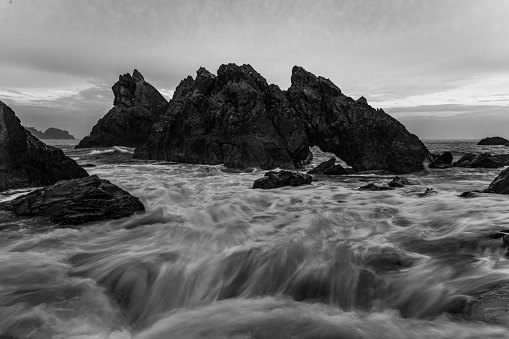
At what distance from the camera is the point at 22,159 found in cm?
1452

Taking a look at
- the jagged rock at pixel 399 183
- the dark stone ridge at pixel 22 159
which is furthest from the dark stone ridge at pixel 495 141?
the dark stone ridge at pixel 22 159

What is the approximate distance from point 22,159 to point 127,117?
152ft

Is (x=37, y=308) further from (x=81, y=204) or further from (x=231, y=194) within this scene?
(x=231, y=194)

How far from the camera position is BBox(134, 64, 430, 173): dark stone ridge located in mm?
25359

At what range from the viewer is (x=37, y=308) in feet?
16.6

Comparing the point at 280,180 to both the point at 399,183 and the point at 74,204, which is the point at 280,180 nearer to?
the point at 399,183

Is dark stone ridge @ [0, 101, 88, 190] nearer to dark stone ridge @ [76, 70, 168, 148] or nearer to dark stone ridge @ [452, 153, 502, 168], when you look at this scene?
dark stone ridge @ [452, 153, 502, 168]

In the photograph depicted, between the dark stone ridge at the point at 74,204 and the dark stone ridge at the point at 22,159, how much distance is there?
478cm

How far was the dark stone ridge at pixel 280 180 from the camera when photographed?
15836mm

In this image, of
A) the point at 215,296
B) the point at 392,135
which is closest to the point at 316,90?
the point at 392,135

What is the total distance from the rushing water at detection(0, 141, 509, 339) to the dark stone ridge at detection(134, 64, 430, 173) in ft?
51.2

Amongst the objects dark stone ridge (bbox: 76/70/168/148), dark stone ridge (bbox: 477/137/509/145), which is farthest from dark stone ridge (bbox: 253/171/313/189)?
dark stone ridge (bbox: 477/137/509/145)

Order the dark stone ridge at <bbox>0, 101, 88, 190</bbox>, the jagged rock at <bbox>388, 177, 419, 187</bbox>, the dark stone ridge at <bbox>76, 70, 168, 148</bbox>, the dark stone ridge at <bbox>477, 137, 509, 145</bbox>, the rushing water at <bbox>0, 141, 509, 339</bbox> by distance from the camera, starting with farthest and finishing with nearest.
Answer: the dark stone ridge at <bbox>477, 137, 509, 145</bbox>, the dark stone ridge at <bbox>76, 70, 168, 148</bbox>, the jagged rock at <bbox>388, 177, 419, 187</bbox>, the dark stone ridge at <bbox>0, 101, 88, 190</bbox>, the rushing water at <bbox>0, 141, 509, 339</bbox>

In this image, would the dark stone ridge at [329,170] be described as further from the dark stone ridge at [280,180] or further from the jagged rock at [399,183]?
the jagged rock at [399,183]
